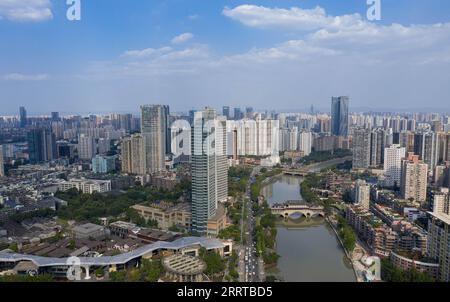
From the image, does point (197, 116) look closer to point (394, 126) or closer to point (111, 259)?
point (111, 259)

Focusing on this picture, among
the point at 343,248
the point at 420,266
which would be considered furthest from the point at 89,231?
the point at 420,266

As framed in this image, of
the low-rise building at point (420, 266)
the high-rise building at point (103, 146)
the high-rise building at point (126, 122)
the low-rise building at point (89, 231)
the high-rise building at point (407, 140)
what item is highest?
the high-rise building at point (126, 122)

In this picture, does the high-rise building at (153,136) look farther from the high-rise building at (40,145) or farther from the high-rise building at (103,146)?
the high-rise building at (40,145)

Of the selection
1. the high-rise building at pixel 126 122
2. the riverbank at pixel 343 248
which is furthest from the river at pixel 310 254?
the high-rise building at pixel 126 122

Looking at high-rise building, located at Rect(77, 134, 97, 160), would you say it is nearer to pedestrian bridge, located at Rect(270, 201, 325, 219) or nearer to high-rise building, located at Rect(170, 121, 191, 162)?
high-rise building, located at Rect(170, 121, 191, 162)

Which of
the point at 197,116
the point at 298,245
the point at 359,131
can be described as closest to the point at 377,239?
the point at 298,245

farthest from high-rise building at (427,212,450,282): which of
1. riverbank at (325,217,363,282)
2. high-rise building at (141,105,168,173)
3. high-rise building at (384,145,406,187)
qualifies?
high-rise building at (141,105,168,173)
